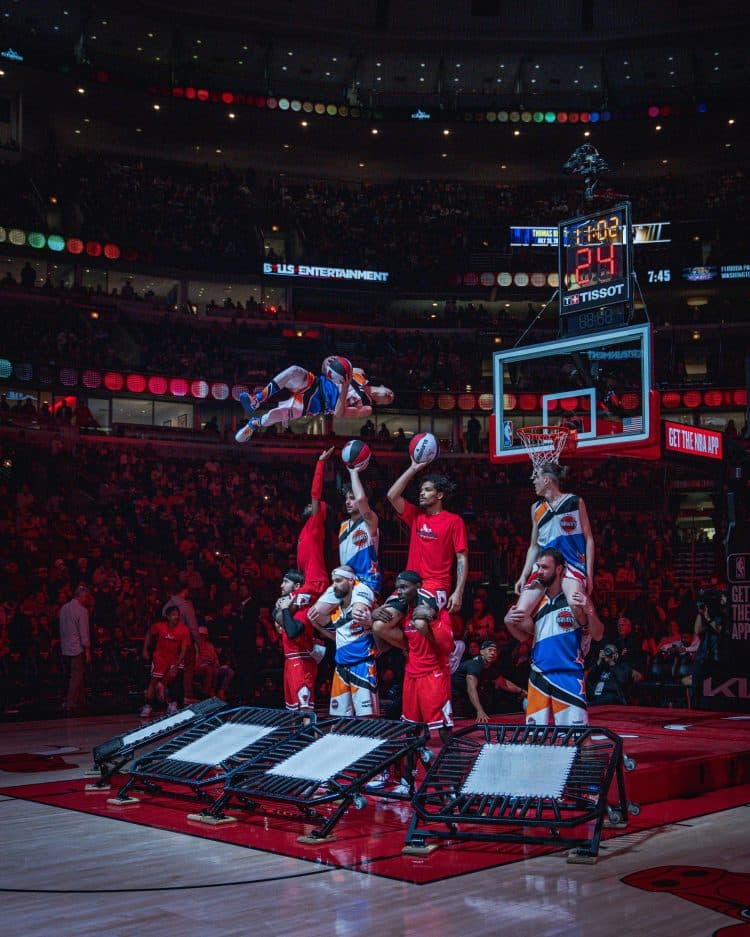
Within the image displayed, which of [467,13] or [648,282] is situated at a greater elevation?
[467,13]

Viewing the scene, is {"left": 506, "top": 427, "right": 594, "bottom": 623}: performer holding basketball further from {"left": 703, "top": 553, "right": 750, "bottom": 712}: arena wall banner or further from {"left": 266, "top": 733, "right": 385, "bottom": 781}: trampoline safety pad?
{"left": 703, "top": 553, "right": 750, "bottom": 712}: arena wall banner

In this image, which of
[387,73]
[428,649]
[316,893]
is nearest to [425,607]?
[428,649]

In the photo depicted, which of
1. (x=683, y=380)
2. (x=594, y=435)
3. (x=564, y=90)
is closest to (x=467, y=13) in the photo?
(x=564, y=90)

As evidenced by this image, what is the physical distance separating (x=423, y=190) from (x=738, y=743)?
3344 centimetres

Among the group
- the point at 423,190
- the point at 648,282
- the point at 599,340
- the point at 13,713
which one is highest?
the point at 423,190

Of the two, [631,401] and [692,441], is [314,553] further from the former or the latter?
[692,441]

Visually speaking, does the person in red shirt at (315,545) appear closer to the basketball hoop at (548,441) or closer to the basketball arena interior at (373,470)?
the basketball arena interior at (373,470)

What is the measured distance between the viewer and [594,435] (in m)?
11.2

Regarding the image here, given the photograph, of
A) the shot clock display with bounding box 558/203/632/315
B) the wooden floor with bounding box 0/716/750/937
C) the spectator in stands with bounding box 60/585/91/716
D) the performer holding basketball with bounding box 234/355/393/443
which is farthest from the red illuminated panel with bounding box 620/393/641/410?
the spectator in stands with bounding box 60/585/91/716

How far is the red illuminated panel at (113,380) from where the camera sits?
30.5 metres

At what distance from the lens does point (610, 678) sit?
13.1 metres

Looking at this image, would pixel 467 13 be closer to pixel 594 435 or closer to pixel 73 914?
pixel 594 435

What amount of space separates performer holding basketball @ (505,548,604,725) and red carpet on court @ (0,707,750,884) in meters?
0.67

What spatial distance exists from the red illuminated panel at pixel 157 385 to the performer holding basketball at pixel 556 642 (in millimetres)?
25053
